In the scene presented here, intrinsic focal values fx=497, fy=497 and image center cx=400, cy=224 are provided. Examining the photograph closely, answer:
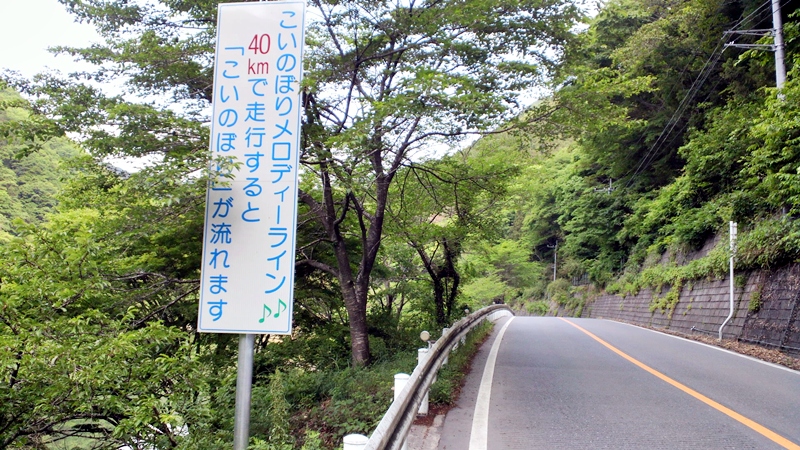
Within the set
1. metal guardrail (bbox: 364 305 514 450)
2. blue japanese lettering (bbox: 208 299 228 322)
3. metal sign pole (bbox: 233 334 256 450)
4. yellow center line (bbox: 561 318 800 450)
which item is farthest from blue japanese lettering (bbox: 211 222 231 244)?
yellow center line (bbox: 561 318 800 450)

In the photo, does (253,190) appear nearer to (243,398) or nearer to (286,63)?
(286,63)

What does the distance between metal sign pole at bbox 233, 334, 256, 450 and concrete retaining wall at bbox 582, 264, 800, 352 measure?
1073cm

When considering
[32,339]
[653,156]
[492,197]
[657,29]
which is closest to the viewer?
[32,339]

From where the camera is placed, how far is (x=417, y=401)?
4.84m

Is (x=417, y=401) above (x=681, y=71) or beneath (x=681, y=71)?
beneath

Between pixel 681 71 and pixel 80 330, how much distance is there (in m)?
24.6

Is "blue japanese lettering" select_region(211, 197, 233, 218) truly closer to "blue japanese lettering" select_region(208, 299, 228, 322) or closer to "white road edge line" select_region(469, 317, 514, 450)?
"blue japanese lettering" select_region(208, 299, 228, 322)

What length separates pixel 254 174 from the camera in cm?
441

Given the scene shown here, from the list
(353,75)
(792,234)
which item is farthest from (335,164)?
(792,234)

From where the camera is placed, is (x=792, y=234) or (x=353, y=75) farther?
(x=792, y=234)

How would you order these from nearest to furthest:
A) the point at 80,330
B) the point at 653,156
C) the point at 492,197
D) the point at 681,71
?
1. the point at 80,330
2. the point at 492,197
3. the point at 681,71
4. the point at 653,156

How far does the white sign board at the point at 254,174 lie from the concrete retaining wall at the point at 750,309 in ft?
35.2

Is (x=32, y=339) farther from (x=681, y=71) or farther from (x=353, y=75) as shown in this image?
(x=681, y=71)

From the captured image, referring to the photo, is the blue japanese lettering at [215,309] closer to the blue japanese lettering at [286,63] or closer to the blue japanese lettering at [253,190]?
the blue japanese lettering at [253,190]
